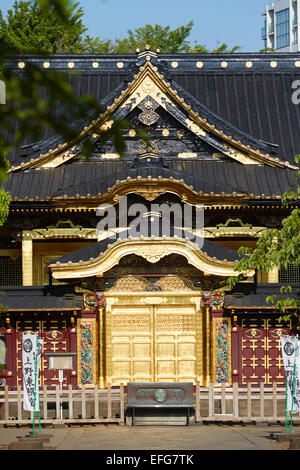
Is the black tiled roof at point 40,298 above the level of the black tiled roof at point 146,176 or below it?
below

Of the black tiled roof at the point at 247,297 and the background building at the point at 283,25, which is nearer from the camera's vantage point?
the black tiled roof at the point at 247,297

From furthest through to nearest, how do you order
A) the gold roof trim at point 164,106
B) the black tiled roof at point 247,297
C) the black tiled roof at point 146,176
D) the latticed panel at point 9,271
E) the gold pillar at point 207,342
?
the latticed panel at point 9,271 → the gold roof trim at point 164,106 → the black tiled roof at point 146,176 → the gold pillar at point 207,342 → the black tiled roof at point 247,297

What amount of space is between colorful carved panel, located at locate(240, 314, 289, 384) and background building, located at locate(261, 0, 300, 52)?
115698mm

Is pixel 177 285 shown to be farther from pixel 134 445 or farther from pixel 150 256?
pixel 134 445

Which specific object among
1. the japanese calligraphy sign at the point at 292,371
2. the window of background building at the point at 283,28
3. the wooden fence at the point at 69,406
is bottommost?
the wooden fence at the point at 69,406

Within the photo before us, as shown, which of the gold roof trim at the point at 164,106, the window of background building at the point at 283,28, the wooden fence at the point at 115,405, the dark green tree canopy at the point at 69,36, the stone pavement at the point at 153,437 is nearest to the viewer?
the stone pavement at the point at 153,437

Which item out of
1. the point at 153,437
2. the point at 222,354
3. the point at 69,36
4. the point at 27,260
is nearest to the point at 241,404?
the point at 222,354

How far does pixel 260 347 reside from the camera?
22.6 m

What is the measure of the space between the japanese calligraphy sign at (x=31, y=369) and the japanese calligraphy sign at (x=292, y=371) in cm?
496

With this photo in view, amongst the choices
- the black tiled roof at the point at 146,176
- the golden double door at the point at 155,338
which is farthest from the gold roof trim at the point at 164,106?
the golden double door at the point at 155,338

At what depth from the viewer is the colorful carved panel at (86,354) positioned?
22.5m

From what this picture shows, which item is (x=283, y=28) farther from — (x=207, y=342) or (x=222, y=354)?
(x=222, y=354)

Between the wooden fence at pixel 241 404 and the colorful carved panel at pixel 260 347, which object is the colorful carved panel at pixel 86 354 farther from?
the colorful carved panel at pixel 260 347

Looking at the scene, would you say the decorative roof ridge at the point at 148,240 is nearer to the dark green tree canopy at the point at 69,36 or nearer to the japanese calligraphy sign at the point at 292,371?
the japanese calligraphy sign at the point at 292,371
